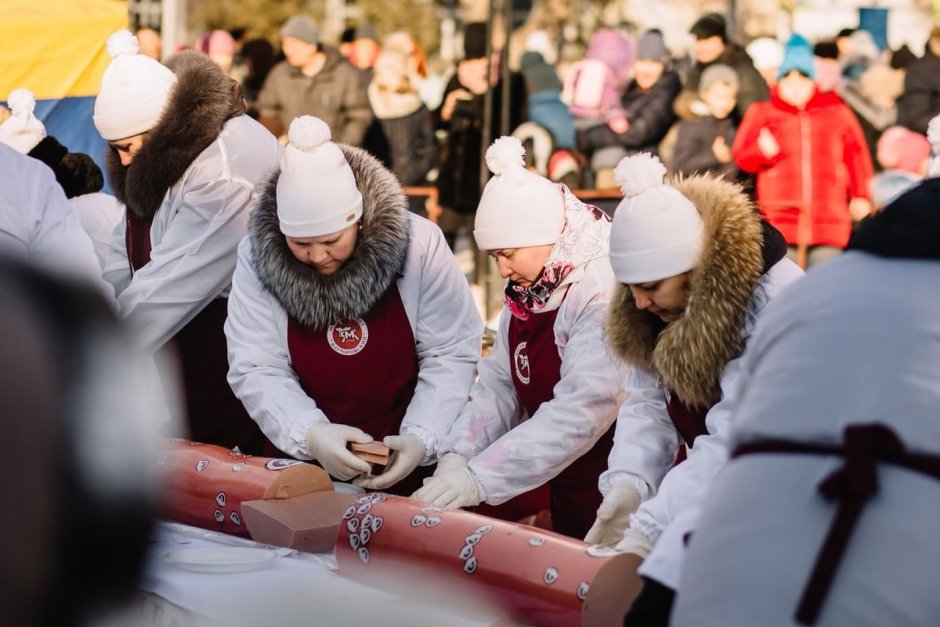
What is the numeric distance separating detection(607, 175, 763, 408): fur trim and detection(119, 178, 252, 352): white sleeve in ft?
6.78

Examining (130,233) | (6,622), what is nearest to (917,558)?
(6,622)

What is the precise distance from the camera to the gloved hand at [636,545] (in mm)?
2783

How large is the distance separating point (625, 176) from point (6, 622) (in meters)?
2.04

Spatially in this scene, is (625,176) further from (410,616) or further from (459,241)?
(459,241)

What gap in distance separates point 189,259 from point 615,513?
1.96 m

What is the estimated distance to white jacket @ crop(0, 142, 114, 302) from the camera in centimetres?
388

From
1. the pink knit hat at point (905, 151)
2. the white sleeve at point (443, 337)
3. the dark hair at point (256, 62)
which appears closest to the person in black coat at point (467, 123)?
the dark hair at point (256, 62)

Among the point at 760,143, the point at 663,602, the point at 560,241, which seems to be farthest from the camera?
the point at 760,143

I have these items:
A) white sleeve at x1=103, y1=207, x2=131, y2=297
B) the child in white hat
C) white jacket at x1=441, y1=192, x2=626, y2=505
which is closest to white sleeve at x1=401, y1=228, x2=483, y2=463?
white jacket at x1=441, y1=192, x2=626, y2=505

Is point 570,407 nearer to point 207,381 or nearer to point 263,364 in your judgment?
point 263,364

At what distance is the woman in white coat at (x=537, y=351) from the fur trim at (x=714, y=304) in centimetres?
75

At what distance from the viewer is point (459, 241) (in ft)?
30.7

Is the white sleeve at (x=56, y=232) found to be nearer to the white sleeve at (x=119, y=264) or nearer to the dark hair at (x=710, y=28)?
the white sleeve at (x=119, y=264)

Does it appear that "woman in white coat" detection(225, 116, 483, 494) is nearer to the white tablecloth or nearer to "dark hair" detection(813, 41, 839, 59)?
the white tablecloth
